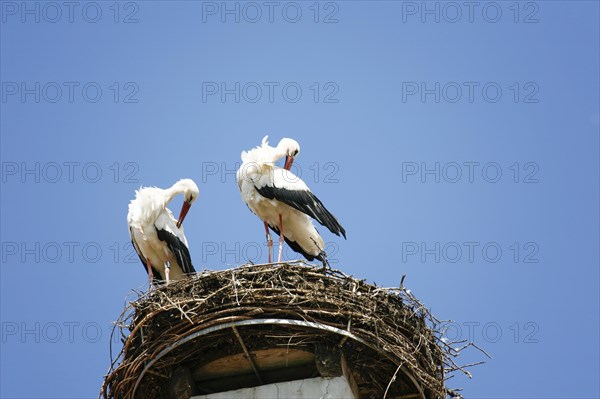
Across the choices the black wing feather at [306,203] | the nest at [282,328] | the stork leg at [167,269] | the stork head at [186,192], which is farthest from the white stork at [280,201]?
the nest at [282,328]

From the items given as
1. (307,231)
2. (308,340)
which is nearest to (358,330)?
(308,340)

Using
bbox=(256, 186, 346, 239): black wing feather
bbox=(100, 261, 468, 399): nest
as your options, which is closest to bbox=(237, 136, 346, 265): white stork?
bbox=(256, 186, 346, 239): black wing feather

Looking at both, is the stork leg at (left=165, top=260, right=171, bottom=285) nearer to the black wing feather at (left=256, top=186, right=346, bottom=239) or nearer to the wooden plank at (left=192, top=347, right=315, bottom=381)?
the black wing feather at (left=256, top=186, right=346, bottom=239)

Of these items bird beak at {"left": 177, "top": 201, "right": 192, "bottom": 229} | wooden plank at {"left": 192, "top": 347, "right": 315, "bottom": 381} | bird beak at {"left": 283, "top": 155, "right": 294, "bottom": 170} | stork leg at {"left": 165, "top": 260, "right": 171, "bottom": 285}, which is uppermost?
bird beak at {"left": 283, "top": 155, "right": 294, "bottom": 170}

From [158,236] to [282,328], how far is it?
318 centimetres

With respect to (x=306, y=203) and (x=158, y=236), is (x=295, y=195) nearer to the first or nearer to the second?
(x=306, y=203)

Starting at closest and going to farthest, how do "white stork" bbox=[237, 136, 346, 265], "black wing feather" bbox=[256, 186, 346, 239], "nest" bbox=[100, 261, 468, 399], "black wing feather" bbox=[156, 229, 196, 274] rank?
"nest" bbox=[100, 261, 468, 399] < "black wing feather" bbox=[256, 186, 346, 239] < "white stork" bbox=[237, 136, 346, 265] < "black wing feather" bbox=[156, 229, 196, 274]

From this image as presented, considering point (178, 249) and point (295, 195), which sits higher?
point (295, 195)

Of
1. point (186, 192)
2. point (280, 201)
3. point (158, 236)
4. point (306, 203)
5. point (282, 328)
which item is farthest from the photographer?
point (186, 192)

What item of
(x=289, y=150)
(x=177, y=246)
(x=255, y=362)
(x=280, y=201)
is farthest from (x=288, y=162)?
(x=255, y=362)

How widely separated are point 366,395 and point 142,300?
2010 millimetres

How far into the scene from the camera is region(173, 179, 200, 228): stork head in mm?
12406

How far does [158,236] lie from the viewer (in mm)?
11969

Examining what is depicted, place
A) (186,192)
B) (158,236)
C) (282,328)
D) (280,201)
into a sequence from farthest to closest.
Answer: (186,192) → (158,236) → (280,201) → (282,328)
